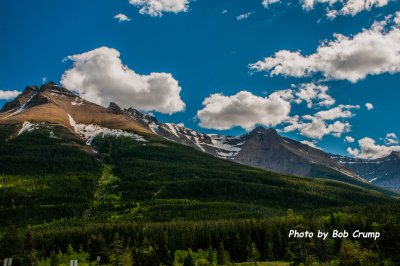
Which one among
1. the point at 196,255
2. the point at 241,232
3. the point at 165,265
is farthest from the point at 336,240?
the point at 165,265

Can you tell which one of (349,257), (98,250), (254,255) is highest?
(349,257)

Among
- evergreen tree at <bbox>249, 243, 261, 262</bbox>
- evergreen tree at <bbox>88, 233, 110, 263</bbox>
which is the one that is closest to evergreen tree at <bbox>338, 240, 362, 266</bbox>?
evergreen tree at <bbox>249, 243, 261, 262</bbox>

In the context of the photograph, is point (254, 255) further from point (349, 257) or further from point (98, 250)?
point (349, 257)

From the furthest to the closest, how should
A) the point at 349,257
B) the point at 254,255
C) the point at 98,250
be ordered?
1. the point at 254,255
2. the point at 98,250
3. the point at 349,257

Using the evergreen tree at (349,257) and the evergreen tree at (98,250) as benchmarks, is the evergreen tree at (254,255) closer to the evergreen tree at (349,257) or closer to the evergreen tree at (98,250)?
the evergreen tree at (98,250)

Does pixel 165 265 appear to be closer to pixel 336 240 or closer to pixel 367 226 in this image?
pixel 336 240

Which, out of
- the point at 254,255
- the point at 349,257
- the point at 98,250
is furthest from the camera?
the point at 254,255

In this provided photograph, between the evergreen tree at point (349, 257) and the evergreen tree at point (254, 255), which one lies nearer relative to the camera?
the evergreen tree at point (349, 257)

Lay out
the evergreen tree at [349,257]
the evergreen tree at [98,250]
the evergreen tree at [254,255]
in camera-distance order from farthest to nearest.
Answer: the evergreen tree at [254,255]
the evergreen tree at [98,250]
the evergreen tree at [349,257]

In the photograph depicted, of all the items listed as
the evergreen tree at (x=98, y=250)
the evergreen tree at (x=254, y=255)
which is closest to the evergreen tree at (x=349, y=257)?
the evergreen tree at (x=254, y=255)

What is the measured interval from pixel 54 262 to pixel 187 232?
54292 mm

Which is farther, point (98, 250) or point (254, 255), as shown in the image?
point (254, 255)

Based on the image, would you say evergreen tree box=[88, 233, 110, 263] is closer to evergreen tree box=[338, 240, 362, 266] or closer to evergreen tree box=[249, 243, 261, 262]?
evergreen tree box=[249, 243, 261, 262]

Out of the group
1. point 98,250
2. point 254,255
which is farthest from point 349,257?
point 98,250
